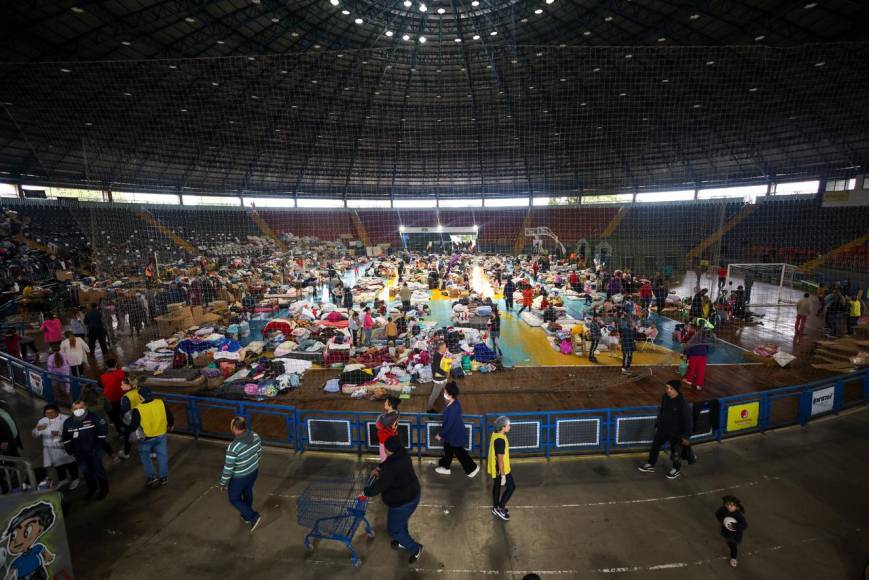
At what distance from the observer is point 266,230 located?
3158 cm

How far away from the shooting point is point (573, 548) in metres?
4.50

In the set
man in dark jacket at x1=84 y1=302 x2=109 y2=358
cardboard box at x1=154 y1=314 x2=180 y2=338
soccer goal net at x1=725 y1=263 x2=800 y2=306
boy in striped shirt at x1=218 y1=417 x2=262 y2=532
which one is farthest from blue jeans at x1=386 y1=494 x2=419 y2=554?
soccer goal net at x1=725 y1=263 x2=800 y2=306

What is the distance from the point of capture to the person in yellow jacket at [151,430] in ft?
16.7

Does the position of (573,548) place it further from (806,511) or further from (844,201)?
(844,201)

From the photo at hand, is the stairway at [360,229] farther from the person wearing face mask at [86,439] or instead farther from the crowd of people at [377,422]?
the person wearing face mask at [86,439]

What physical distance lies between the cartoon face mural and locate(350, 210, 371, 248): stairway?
110ft

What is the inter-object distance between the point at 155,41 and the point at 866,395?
27845mm

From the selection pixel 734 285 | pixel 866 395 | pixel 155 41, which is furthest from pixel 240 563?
pixel 734 285

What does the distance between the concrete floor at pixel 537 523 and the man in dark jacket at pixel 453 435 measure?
17 centimetres

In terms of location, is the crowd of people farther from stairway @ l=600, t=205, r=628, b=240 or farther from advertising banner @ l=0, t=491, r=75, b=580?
stairway @ l=600, t=205, r=628, b=240

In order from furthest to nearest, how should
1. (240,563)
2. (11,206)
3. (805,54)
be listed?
1. (11,206)
2. (805,54)
3. (240,563)

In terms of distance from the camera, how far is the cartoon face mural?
3.03 metres

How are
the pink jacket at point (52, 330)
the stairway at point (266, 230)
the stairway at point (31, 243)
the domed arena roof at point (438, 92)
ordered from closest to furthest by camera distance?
the pink jacket at point (52, 330) < the domed arena roof at point (438, 92) < the stairway at point (31, 243) < the stairway at point (266, 230)

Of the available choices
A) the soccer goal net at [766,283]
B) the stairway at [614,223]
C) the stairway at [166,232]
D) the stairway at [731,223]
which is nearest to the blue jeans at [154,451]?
the soccer goal net at [766,283]
